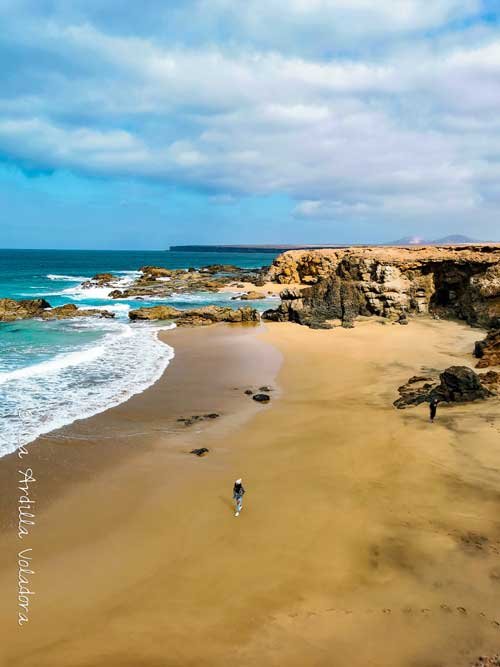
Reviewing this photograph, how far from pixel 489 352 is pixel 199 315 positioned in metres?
21.4

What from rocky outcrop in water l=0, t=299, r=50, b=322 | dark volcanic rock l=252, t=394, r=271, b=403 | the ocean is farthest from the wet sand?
rocky outcrop in water l=0, t=299, r=50, b=322

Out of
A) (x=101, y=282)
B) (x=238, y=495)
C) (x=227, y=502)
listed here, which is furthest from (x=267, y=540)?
(x=101, y=282)

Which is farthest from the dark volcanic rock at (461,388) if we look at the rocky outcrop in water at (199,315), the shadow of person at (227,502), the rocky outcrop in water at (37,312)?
the rocky outcrop in water at (37,312)

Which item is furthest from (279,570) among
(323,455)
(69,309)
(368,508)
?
(69,309)

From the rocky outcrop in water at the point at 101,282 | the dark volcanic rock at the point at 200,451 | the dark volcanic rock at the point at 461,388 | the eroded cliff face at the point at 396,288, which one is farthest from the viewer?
the rocky outcrop in water at the point at 101,282

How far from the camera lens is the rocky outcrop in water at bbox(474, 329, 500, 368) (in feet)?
60.3

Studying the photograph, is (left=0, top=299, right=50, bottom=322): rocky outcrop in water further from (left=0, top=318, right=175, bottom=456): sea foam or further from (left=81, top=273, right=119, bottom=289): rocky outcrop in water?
(left=81, top=273, right=119, bottom=289): rocky outcrop in water

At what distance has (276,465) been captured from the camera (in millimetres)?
11609

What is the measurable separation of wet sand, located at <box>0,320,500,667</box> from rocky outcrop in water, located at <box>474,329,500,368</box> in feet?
15.7

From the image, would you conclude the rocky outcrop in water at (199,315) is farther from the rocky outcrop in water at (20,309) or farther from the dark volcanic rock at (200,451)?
the dark volcanic rock at (200,451)

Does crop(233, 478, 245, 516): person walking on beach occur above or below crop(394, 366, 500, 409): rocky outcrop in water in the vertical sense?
below

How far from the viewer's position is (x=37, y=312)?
121 ft

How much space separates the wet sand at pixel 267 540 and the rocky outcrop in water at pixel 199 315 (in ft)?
60.8

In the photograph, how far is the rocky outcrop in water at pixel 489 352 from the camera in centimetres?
1838
